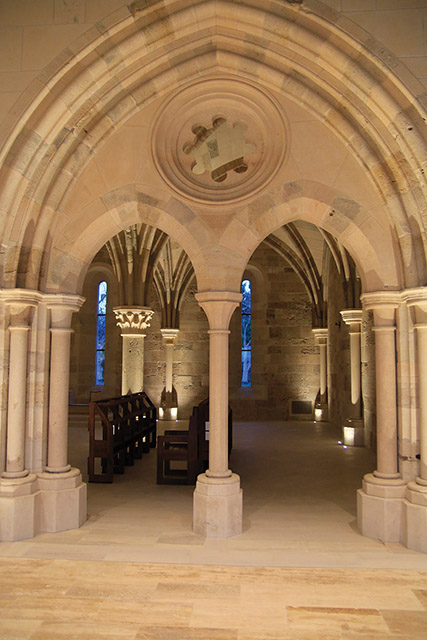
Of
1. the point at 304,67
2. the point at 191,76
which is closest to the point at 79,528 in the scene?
the point at 191,76

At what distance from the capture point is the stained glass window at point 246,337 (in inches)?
502

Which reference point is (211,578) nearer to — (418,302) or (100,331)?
(418,302)

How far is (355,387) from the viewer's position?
8.38 m

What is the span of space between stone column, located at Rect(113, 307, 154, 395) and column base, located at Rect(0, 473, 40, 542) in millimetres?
5425

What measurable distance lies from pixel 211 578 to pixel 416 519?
61.8 inches

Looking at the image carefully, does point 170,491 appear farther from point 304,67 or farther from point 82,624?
point 304,67

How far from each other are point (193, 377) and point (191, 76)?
30.1 feet

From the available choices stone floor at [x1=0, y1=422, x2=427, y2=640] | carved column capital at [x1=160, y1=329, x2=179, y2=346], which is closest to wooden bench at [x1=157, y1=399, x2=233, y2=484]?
stone floor at [x1=0, y1=422, x2=427, y2=640]

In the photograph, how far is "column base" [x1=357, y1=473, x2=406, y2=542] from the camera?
3883mm

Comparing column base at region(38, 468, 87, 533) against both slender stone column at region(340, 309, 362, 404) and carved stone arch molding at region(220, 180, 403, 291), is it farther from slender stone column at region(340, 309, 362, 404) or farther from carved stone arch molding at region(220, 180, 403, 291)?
slender stone column at region(340, 309, 362, 404)

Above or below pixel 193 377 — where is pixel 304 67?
above

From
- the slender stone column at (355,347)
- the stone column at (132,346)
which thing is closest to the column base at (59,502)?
the stone column at (132,346)

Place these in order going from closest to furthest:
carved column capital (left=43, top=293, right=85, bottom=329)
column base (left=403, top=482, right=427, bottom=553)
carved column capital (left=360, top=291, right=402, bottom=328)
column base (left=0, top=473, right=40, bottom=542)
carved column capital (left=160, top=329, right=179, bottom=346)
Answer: column base (left=403, top=482, right=427, bottom=553) → column base (left=0, top=473, right=40, bottom=542) → carved column capital (left=360, top=291, right=402, bottom=328) → carved column capital (left=43, top=293, right=85, bottom=329) → carved column capital (left=160, top=329, right=179, bottom=346)

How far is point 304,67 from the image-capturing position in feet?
13.4
